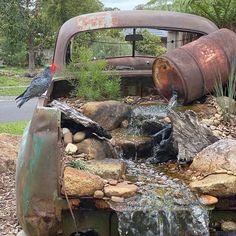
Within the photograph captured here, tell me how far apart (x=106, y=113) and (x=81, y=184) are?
72.1 inches

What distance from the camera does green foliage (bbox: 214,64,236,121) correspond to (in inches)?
198

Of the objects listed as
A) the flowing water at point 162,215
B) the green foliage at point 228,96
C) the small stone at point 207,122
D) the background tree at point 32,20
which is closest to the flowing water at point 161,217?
the flowing water at point 162,215

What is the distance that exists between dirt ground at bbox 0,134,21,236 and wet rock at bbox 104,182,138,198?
1532mm

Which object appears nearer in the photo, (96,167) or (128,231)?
(128,231)

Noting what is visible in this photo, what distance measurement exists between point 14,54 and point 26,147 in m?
24.5

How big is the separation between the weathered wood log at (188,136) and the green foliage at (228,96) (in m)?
0.67

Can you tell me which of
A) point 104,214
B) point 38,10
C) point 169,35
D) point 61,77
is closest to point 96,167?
point 104,214

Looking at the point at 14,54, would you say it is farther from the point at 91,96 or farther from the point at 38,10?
the point at 91,96

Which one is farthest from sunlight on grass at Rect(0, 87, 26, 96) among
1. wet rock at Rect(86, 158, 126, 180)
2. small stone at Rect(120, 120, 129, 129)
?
wet rock at Rect(86, 158, 126, 180)

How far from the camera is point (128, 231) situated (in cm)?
337

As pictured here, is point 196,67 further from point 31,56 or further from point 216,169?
point 31,56

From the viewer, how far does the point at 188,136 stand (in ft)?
14.2

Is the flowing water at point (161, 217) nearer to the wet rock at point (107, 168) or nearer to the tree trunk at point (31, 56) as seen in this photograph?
the wet rock at point (107, 168)

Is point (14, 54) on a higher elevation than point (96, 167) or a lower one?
lower
